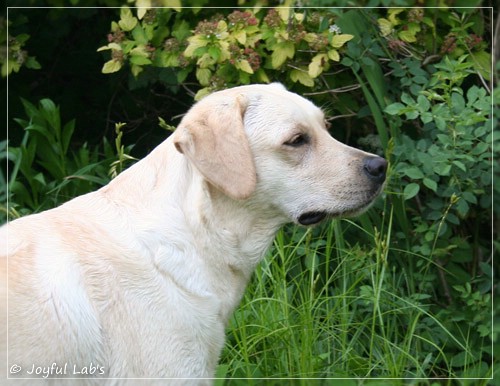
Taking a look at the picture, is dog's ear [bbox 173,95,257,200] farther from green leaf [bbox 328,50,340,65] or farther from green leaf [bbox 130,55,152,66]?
green leaf [bbox 130,55,152,66]

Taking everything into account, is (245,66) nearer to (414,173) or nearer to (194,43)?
(194,43)

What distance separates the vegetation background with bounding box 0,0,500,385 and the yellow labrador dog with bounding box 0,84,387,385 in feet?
2.79

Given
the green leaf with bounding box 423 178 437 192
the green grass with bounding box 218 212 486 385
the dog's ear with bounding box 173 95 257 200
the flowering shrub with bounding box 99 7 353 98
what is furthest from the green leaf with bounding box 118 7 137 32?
the dog's ear with bounding box 173 95 257 200

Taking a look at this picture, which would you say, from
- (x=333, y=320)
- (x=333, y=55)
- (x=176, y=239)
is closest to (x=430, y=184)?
(x=333, y=320)

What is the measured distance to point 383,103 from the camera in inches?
188

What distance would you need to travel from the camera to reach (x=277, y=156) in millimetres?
3193

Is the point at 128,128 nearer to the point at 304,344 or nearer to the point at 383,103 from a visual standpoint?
the point at 383,103

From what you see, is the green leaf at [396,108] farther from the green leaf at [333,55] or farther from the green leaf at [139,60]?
the green leaf at [139,60]

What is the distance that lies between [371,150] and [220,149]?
216cm

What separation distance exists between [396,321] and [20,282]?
6.75 ft

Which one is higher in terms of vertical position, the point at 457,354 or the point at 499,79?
the point at 499,79

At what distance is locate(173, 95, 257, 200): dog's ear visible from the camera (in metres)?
3.05

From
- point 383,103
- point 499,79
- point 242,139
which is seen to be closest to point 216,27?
point 383,103

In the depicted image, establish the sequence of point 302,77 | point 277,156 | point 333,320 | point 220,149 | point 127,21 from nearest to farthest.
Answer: point 220,149 → point 277,156 → point 333,320 → point 302,77 → point 127,21
